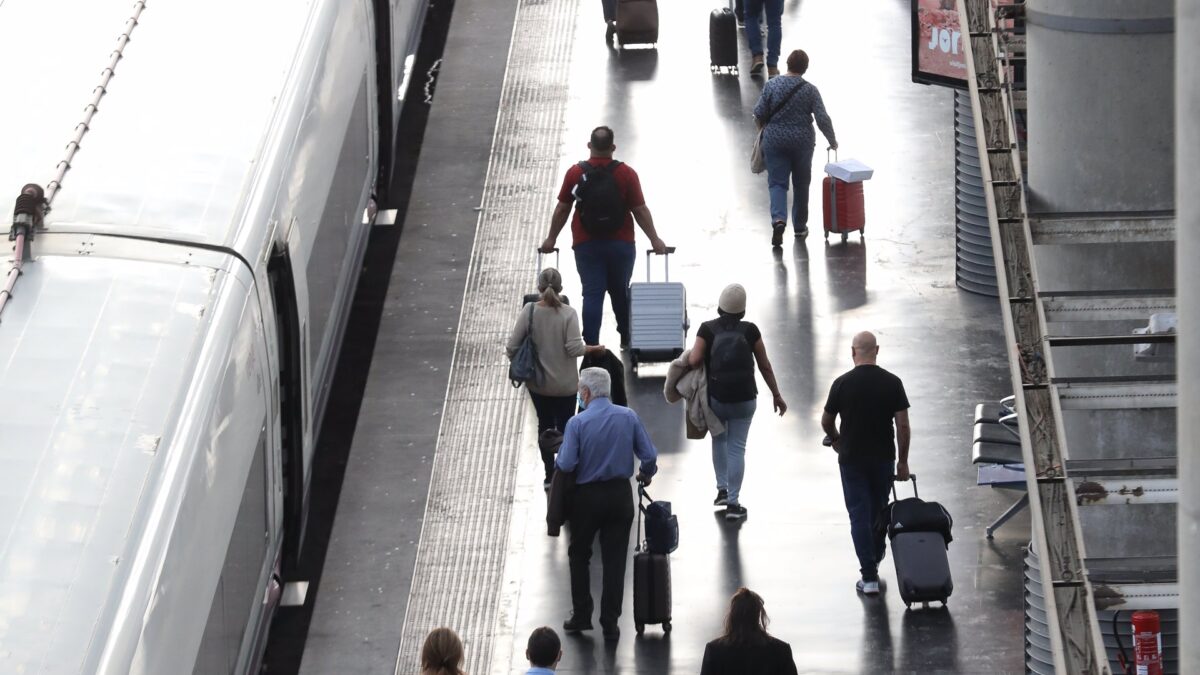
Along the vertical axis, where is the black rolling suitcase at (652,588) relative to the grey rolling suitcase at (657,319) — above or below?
below

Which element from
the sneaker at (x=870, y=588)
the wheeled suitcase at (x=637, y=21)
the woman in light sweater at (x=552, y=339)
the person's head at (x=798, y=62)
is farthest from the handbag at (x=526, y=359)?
the wheeled suitcase at (x=637, y=21)

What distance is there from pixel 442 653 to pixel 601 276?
6050 millimetres

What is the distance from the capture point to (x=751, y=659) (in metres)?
8.12

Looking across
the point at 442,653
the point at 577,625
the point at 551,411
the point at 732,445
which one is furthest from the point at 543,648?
the point at 551,411

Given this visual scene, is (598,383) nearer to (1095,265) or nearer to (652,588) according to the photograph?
(652,588)

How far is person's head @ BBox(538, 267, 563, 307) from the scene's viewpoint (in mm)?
11773

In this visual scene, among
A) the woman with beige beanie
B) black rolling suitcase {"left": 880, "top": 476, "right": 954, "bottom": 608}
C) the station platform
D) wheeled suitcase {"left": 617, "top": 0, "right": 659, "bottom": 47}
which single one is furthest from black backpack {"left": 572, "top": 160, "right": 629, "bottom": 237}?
wheeled suitcase {"left": 617, "top": 0, "right": 659, "bottom": 47}

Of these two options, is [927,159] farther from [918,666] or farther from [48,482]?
[48,482]

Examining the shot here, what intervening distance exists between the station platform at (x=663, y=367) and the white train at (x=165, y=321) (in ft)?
3.33

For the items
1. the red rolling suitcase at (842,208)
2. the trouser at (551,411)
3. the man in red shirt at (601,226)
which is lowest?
the trouser at (551,411)

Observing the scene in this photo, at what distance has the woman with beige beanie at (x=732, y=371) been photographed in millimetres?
11414

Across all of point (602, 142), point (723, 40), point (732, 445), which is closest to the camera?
point (732, 445)

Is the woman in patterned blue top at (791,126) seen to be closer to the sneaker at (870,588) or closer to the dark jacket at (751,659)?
the sneaker at (870,588)

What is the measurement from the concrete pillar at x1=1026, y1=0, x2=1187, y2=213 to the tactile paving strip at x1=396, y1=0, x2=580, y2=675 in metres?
3.81
